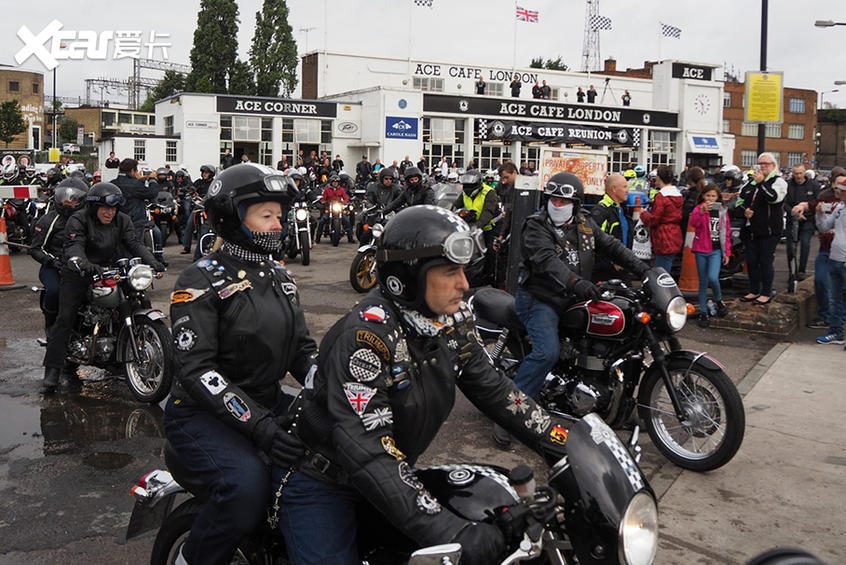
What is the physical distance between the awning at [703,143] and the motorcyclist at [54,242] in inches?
1918

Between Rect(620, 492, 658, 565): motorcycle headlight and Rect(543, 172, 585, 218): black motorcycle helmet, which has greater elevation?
Rect(543, 172, 585, 218): black motorcycle helmet

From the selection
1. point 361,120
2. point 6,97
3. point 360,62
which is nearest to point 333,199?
point 361,120

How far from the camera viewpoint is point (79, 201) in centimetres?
759

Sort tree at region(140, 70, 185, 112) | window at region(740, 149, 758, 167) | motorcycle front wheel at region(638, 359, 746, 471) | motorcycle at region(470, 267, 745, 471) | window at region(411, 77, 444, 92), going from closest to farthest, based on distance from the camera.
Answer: motorcycle front wheel at region(638, 359, 746, 471) < motorcycle at region(470, 267, 745, 471) < window at region(411, 77, 444, 92) < tree at region(140, 70, 185, 112) < window at region(740, 149, 758, 167)

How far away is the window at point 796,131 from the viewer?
82.2 metres

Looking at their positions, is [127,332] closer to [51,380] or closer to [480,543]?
[51,380]

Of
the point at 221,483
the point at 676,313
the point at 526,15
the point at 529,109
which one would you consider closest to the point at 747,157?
the point at 526,15

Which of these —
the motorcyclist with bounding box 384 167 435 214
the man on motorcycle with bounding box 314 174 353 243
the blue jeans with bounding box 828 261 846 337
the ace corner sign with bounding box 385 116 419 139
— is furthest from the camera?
the ace corner sign with bounding box 385 116 419 139

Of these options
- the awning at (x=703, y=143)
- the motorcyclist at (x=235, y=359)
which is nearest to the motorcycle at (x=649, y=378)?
the motorcyclist at (x=235, y=359)

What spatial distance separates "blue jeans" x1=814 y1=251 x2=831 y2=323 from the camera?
31.6 feet

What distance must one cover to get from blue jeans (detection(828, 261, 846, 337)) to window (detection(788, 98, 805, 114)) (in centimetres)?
8302

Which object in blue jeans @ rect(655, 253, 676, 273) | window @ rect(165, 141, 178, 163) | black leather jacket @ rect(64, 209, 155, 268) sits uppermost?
window @ rect(165, 141, 178, 163)

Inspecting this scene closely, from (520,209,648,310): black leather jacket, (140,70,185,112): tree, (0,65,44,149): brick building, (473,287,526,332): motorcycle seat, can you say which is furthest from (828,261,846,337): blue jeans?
(0,65,44,149): brick building

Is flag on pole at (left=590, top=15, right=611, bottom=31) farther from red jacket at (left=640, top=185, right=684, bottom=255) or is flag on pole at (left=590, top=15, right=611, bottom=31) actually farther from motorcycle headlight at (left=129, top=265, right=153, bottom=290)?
motorcycle headlight at (left=129, top=265, right=153, bottom=290)
